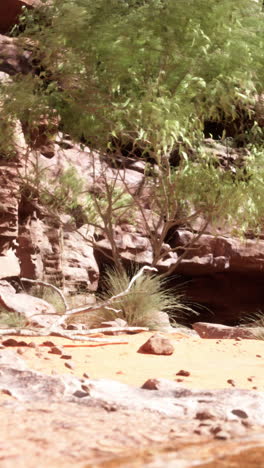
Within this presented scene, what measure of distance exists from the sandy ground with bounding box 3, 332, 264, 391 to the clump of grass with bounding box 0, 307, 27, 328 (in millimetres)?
1066

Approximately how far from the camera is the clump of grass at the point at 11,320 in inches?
244

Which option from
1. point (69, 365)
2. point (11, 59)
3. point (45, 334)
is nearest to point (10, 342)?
point (45, 334)

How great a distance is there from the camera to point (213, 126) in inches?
659

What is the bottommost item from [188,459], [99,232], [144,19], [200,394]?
[99,232]

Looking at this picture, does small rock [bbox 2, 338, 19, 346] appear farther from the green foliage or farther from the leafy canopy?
the green foliage

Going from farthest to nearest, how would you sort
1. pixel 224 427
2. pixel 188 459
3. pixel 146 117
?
pixel 146 117 < pixel 224 427 < pixel 188 459

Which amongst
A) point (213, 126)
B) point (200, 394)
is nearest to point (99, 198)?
point (213, 126)

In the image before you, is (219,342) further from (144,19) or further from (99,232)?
Result: (99,232)

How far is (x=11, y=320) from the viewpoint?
6441 mm

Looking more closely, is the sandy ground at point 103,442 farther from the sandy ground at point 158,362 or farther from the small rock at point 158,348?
the small rock at point 158,348

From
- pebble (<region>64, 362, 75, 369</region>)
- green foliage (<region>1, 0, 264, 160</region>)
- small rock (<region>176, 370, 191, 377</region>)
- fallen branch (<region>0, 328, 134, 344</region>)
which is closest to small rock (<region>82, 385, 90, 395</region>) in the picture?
pebble (<region>64, 362, 75, 369</region>)

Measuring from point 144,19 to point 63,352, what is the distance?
4.64 meters

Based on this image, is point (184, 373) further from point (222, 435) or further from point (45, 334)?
point (45, 334)

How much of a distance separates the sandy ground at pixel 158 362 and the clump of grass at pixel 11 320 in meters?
1.07
